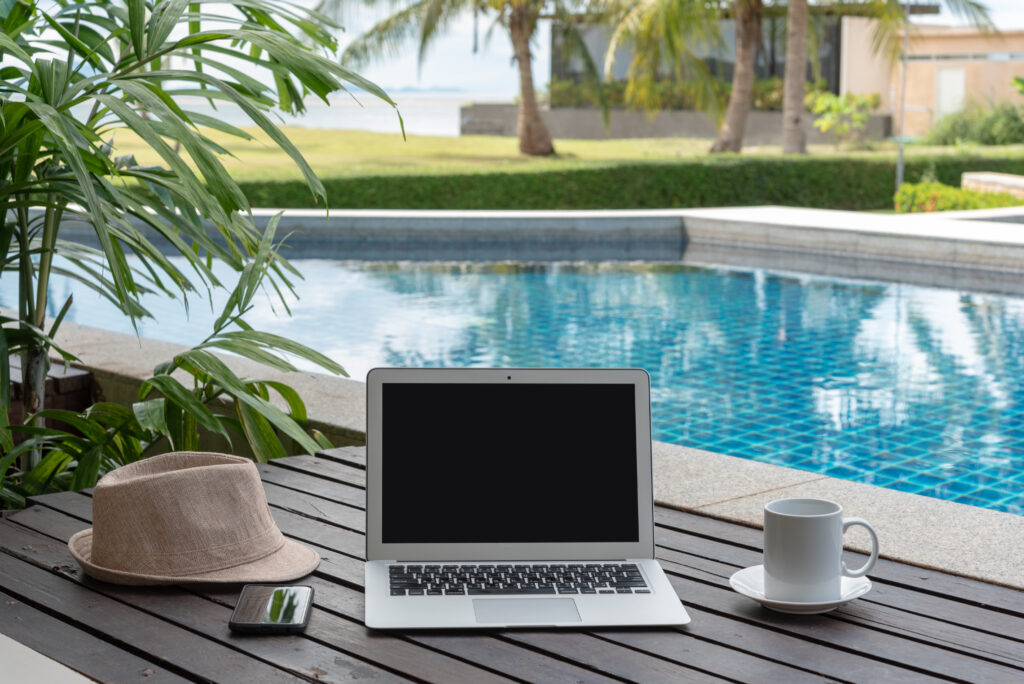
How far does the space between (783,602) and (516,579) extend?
375 millimetres

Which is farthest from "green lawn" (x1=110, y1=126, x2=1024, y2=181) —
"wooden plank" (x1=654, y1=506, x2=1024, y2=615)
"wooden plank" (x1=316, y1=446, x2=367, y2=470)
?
"wooden plank" (x1=654, y1=506, x2=1024, y2=615)

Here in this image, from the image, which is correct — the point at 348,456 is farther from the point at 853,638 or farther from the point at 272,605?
the point at 853,638

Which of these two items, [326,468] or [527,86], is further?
[527,86]

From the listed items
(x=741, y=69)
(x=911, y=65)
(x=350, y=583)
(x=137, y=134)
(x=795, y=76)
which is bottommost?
(x=350, y=583)

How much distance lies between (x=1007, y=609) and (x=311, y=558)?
1048 millimetres

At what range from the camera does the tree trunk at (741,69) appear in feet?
63.9

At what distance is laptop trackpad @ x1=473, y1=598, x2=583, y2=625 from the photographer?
161cm

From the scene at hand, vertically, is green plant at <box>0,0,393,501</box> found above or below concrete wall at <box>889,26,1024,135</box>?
below

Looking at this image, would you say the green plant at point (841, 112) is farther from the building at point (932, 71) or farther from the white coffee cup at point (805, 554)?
the white coffee cup at point (805, 554)

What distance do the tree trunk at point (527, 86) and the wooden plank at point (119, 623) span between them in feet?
61.6

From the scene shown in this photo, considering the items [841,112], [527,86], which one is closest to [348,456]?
[527,86]

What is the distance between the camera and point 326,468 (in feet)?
8.47

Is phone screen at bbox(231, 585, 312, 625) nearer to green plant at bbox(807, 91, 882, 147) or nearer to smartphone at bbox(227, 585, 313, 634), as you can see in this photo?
smartphone at bbox(227, 585, 313, 634)

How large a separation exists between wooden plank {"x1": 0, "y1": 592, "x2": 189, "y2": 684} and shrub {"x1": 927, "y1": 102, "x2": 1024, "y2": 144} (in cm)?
2328
